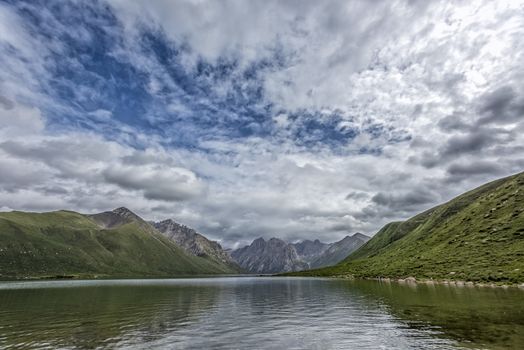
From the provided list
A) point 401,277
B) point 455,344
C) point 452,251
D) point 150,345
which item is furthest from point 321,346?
point 452,251

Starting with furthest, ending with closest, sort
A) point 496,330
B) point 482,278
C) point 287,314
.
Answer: point 482,278
point 287,314
point 496,330

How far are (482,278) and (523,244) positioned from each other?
144 feet

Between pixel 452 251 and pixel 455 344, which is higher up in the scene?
pixel 452 251

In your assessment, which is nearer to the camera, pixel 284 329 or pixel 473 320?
pixel 284 329

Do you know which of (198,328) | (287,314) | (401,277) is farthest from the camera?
(401,277)

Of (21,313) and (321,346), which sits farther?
(21,313)

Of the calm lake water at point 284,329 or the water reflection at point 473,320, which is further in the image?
the calm lake water at point 284,329

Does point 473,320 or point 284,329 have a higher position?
point 473,320

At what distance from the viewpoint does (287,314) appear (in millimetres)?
68375

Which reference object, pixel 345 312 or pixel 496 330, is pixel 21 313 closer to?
pixel 345 312

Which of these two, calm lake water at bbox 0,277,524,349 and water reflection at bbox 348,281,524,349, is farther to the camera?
calm lake water at bbox 0,277,524,349

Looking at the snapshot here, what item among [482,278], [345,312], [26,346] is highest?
[482,278]

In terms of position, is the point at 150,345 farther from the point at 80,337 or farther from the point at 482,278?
the point at 482,278

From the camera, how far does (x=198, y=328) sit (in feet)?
169
